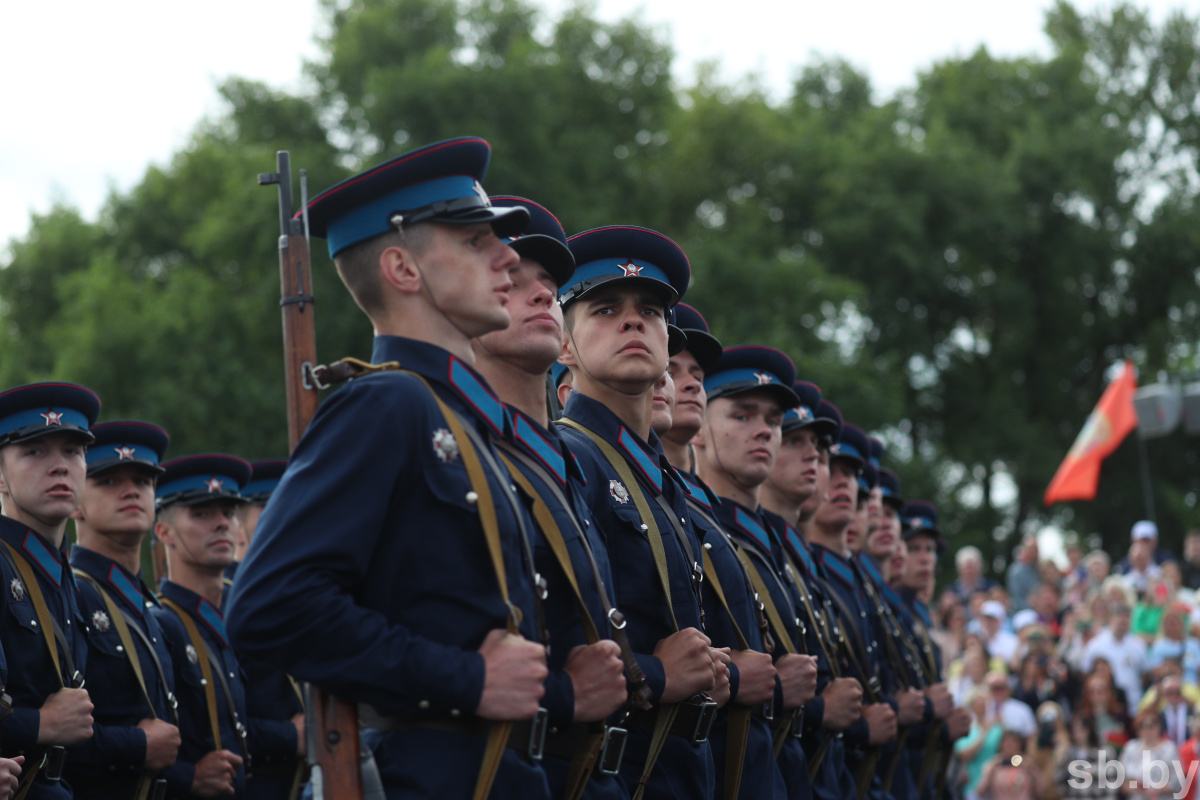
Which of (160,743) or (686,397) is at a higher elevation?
(686,397)

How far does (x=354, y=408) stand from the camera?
10.7 feet

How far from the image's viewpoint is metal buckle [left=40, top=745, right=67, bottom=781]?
5.41 meters

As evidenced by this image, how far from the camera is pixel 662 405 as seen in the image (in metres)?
5.68

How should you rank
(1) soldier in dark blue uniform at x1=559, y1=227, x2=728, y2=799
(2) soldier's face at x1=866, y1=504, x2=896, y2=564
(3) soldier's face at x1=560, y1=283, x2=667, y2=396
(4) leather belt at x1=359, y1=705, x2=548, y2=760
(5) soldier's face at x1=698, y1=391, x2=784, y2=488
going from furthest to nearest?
(2) soldier's face at x1=866, y1=504, x2=896, y2=564, (5) soldier's face at x1=698, y1=391, x2=784, y2=488, (3) soldier's face at x1=560, y1=283, x2=667, y2=396, (1) soldier in dark blue uniform at x1=559, y1=227, x2=728, y2=799, (4) leather belt at x1=359, y1=705, x2=548, y2=760

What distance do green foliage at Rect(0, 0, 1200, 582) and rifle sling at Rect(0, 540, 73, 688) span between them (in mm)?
17914

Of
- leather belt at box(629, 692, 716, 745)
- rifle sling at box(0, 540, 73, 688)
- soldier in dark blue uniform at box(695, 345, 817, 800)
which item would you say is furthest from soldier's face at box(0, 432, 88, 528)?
leather belt at box(629, 692, 716, 745)

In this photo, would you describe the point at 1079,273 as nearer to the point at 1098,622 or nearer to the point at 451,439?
the point at 1098,622

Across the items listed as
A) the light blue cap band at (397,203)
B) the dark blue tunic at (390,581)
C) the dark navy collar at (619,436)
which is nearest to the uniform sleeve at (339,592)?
the dark blue tunic at (390,581)

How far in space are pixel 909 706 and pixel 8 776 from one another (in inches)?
203

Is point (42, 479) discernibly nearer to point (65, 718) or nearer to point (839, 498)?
point (65, 718)

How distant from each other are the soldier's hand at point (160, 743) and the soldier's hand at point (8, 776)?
1.04m

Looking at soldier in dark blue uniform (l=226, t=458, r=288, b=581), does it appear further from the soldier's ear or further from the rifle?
the soldier's ear

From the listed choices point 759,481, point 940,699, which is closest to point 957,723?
point 940,699

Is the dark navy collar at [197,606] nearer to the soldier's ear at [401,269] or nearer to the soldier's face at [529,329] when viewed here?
the soldier's face at [529,329]
